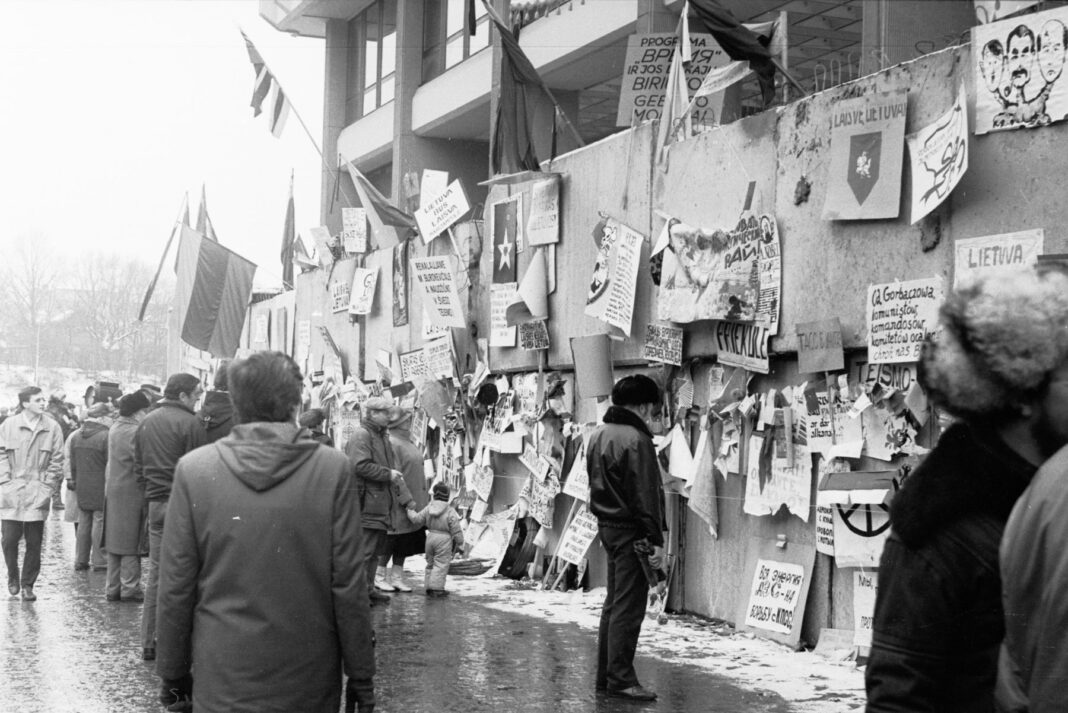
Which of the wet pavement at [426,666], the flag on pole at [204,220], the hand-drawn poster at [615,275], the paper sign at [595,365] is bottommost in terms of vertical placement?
the wet pavement at [426,666]

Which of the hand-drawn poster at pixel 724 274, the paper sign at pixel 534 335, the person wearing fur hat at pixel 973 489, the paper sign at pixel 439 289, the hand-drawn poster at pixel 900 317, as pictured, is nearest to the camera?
the person wearing fur hat at pixel 973 489

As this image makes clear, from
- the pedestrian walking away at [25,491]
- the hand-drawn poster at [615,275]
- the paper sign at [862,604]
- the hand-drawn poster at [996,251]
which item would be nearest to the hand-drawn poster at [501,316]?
the hand-drawn poster at [615,275]

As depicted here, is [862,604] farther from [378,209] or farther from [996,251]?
[378,209]

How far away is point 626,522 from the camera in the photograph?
25.7 ft

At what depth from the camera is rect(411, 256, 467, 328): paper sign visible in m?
16.5

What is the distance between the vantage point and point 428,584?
12.7 meters

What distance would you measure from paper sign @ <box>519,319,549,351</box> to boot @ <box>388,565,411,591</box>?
114 inches

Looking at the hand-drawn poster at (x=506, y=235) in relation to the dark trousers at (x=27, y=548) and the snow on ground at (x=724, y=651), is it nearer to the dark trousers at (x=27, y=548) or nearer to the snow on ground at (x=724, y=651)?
the snow on ground at (x=724, y=651)

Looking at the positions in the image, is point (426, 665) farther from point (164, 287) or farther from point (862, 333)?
point (164, 287)

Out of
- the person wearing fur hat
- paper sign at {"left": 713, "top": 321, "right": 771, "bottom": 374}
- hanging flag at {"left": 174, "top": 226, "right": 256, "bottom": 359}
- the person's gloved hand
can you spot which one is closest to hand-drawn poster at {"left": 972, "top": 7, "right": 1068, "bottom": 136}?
paper sign at {"left": 713, "top": 321, "right": 771, "bottom": 374}

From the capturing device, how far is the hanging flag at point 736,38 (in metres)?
10.7

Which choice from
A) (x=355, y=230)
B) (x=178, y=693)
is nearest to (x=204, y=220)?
(x=355, y=230)

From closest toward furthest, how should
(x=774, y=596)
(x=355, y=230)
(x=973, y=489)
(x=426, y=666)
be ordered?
1. (x=973, y=489)
2. (x=426, y=666)
3. (x=774, y=596)
4. (x=355, y=230)

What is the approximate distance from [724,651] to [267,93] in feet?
54.2
